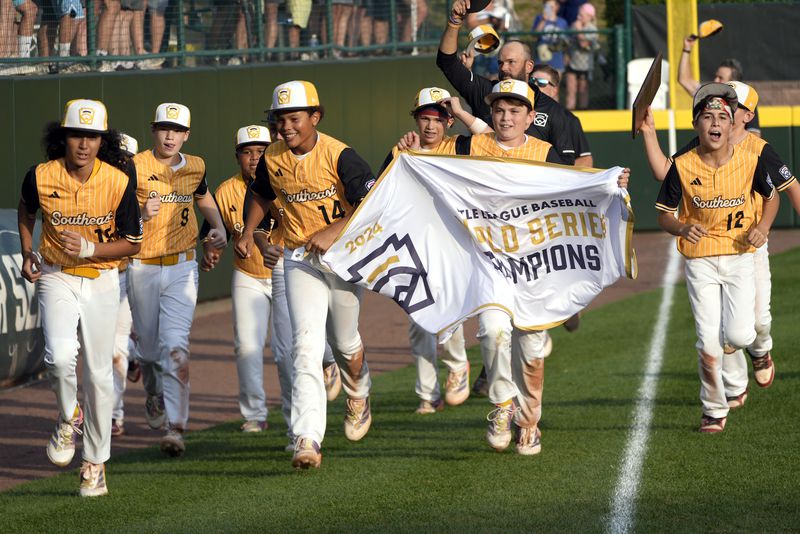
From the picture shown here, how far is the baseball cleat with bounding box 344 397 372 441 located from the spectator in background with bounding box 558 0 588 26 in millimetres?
17906

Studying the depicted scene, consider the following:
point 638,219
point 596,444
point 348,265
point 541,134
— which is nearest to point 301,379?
point 348,265

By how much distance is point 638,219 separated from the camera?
23.3 m

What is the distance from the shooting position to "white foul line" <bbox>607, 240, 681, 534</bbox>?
7.00 m

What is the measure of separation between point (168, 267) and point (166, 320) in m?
0.40

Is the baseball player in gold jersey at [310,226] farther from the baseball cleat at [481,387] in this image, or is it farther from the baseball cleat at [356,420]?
the baseball cleat at [481,387]

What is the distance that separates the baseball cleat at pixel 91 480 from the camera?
317 inches

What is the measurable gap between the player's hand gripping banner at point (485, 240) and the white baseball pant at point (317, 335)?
21 cm

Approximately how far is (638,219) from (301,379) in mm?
15855

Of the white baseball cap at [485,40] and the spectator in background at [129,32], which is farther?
the spectator in background at [129,32]

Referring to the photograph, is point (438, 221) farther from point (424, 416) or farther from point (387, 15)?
point (387, 15)

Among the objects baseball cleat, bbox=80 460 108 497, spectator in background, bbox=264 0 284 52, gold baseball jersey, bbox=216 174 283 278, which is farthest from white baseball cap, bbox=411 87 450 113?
spectator in background, bbox=264 0 284 52

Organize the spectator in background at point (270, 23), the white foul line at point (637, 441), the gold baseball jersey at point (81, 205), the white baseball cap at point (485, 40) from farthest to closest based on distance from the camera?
1. the spectator in background at point (270, 23)
2. the white baseball cap at point (485, 40)
3. the gold baseball jersey at point (81, 205)
4. the white foul line at point (637, 441)

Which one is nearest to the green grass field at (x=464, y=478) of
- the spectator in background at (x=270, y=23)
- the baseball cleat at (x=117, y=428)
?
the baseball cleat at (x=117, y=428)

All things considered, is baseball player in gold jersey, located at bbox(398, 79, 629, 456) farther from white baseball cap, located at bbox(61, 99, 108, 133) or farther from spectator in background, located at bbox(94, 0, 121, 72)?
spectator in background, located at bbox(94, 0, 121, 72)
